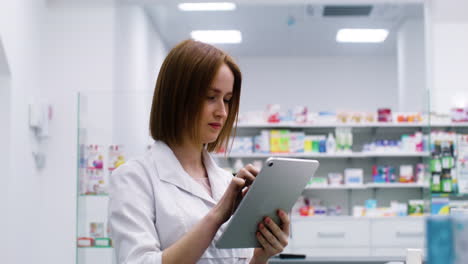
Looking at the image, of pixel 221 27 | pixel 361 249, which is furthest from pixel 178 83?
pixel 221 27

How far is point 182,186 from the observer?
1425mm

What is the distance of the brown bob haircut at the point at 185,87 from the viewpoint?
1385mm

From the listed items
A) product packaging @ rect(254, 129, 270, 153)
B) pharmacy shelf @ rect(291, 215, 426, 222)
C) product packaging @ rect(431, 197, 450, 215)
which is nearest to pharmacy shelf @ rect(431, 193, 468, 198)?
product packaging @ rect(431, 197, 450, 215)

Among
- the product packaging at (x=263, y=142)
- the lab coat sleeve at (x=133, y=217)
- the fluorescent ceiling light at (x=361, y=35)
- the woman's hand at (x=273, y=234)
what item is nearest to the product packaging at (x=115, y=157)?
the product packaging at (x=263, y=142)

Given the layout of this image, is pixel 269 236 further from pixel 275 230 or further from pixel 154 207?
pixel 154 207

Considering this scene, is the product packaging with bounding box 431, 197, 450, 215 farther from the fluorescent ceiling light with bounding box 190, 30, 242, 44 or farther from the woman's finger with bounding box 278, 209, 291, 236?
the fluorescent ceiling light with bounding box 190, 30, 242, 44

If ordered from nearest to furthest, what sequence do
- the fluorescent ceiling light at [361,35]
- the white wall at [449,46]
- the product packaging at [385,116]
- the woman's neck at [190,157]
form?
the woman's neck at [190,157], the white wall at [449,46], the product packaging at [385,116], the fluorescent ceiling light at [361,35]

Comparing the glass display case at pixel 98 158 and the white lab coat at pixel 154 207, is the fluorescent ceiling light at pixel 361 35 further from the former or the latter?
the white lab coat at pixel 154 207

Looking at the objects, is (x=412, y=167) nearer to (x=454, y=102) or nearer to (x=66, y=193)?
(x=454, y=102)

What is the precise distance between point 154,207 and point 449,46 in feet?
14.9

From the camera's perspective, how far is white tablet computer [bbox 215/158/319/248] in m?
1.26

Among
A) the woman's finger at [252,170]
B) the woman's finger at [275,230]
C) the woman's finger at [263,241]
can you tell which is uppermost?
the woman's finger at [252,170]

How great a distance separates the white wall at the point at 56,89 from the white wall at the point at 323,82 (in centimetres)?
546

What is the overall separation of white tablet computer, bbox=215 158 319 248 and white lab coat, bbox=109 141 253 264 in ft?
0.36
